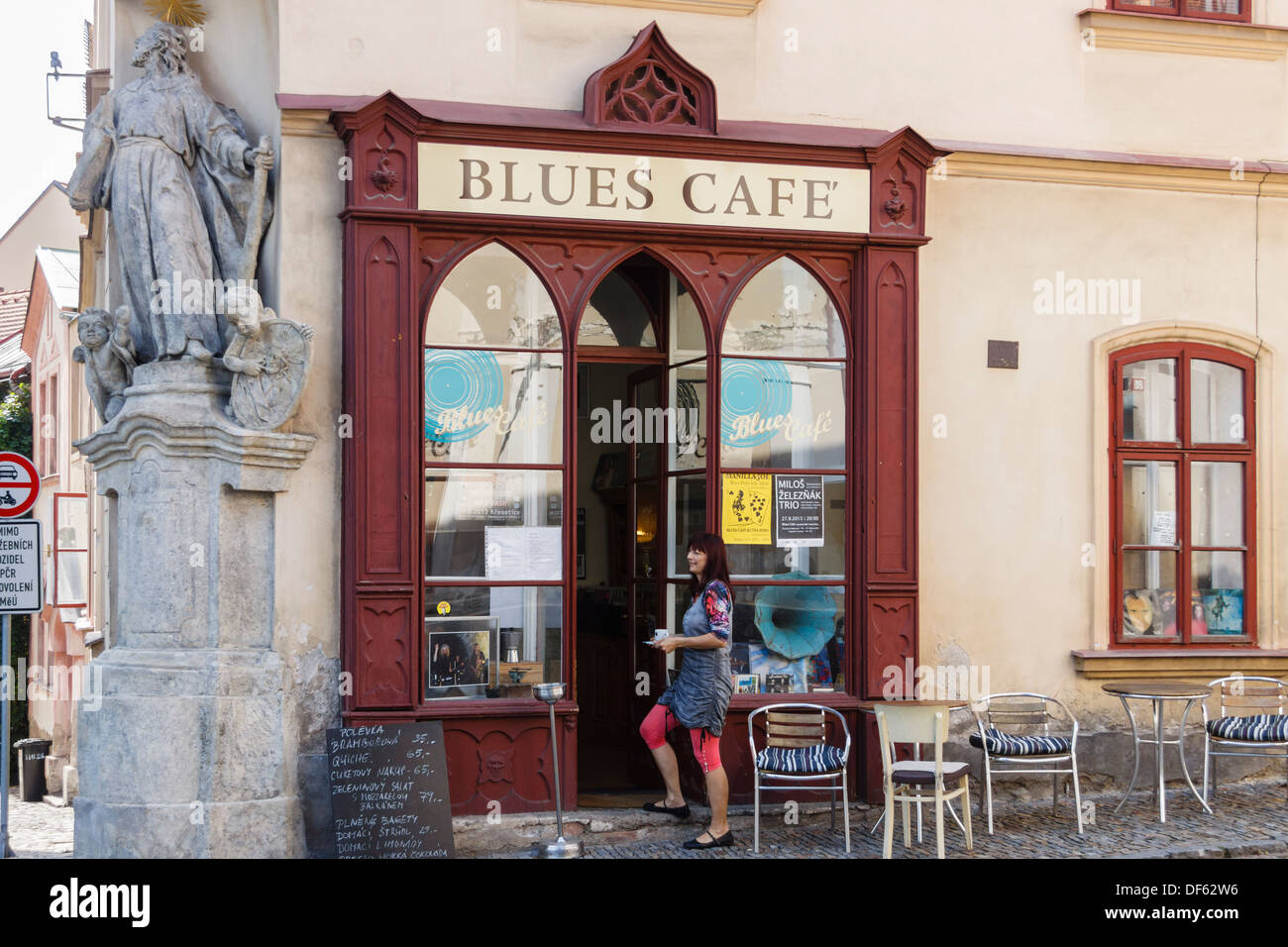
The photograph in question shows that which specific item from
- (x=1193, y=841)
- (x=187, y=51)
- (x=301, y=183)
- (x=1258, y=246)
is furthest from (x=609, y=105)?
(x=1193, y=841)

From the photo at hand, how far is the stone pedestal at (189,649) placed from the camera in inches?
326

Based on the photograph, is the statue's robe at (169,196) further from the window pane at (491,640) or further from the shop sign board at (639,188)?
the window pane at (491,640)

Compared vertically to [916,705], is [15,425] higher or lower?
higher

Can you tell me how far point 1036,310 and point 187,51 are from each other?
582 cm

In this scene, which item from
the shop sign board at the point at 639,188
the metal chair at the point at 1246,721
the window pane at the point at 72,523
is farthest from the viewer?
the window pane at the point at 72,523

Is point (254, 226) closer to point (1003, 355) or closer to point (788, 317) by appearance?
point (788, 317)

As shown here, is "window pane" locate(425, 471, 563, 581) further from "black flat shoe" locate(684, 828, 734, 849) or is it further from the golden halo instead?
the golden halo

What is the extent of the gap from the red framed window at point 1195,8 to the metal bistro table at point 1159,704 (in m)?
4.71

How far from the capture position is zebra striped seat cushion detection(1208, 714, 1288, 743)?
364 inches

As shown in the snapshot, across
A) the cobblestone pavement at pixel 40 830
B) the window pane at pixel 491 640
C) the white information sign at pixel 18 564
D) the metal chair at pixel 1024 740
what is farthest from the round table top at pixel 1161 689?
the white information sign at pixel 18 564

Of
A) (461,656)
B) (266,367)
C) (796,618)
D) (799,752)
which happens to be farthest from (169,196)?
(799,752)

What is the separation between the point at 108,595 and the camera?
30.7 feet

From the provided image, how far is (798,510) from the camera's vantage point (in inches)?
378

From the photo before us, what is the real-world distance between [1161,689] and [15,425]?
2057cm
